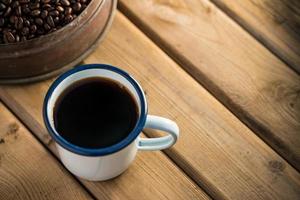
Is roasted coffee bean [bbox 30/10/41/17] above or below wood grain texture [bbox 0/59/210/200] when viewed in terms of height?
above

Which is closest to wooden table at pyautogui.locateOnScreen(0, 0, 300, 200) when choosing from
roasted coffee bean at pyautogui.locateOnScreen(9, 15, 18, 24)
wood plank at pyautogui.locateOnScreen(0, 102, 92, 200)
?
wood plank at pyautogui.locateOnScreen(0, 102, 92, 200)

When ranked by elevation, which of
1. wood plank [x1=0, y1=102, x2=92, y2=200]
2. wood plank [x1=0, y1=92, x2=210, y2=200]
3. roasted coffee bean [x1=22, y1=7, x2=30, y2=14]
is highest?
roasted coffee bean [x1=22, y1=7, x2=30, y2=14]

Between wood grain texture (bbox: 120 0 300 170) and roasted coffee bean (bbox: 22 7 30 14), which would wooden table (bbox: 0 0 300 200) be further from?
roasted coffee bean (bbox: 22 7 30 14)

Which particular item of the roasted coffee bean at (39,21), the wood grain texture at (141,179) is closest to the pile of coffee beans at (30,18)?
the roasted coffee bean at (39,21)

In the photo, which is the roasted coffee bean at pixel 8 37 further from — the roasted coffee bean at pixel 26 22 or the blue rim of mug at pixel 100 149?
the blue rim of mug at pixel 100 149

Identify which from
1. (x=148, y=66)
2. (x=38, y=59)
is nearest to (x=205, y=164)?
(x=148, y=66)

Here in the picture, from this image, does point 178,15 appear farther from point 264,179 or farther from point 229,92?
point 264,179

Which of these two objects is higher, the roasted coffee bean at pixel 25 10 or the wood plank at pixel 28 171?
the roasted coffee bean at pixel 25 10

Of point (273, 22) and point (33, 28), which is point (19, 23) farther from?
point (273, 22)
